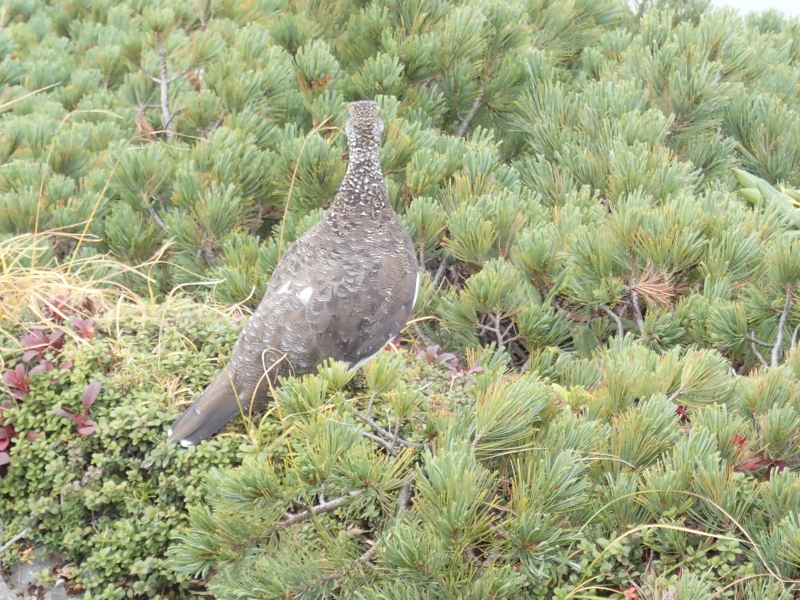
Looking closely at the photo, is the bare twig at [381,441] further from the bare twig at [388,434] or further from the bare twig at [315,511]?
the bare twig at [315,511]

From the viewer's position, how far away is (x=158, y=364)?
3098mm

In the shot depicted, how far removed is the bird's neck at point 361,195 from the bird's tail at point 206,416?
784 mm

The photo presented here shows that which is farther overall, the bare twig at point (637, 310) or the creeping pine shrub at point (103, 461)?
the bare twig at point (637, 310)

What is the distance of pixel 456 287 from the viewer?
4109 millimetres

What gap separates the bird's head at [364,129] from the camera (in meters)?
3.37

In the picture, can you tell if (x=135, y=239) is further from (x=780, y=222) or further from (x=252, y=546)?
(x=780, y=222)

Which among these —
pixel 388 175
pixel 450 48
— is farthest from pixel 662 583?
pixel 450 48

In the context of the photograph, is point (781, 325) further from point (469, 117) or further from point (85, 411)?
point (469, 117)

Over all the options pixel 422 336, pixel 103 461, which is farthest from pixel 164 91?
pixel 103 461

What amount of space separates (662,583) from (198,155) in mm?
3180

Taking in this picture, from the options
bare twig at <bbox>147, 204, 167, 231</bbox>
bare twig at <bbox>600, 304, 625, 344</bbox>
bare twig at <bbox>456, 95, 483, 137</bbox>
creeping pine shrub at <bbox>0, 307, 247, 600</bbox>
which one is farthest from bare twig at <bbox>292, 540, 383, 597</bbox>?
bare twig at <bbox>456, 95, 483, 137</bbox>

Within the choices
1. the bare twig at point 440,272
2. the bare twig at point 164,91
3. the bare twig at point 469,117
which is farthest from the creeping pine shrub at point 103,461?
the bare twig at point 469,117

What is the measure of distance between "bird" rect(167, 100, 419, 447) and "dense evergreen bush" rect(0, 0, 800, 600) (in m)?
0.13

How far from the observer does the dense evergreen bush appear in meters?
2.01
